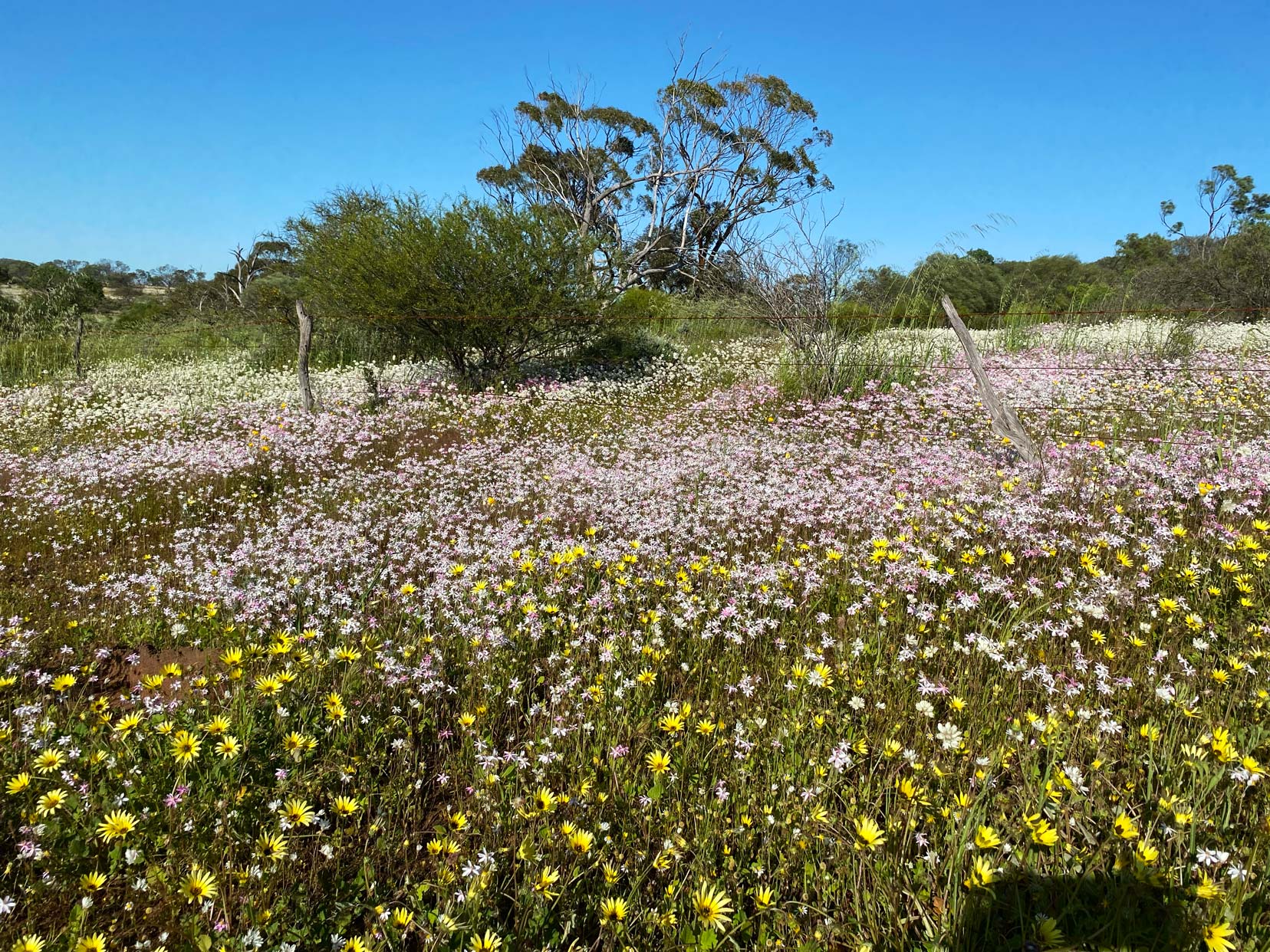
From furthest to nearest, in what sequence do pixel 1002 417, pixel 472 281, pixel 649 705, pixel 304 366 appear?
pixel 472 281 < pixel 304 366 < pixel 1002 417 < pixel 649 705

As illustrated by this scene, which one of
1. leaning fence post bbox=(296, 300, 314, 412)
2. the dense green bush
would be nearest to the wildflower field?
leaning fence post bbox=(296, 300, 314, 412)

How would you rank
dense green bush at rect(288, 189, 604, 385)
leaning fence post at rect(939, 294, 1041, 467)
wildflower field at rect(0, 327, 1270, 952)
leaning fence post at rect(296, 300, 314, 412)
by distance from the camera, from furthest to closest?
dense green bush at rect(288, 189, 604, 385) < leaning fence post at rect(296, 300, 314, 412) < leaning fence post at rect(939, 294, 1041, 467) < wildflower field at rect(0, 327, 1270, 952)

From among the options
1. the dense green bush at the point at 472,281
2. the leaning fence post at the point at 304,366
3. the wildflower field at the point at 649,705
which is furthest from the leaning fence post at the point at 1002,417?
the leaning fence post at the point at 304,366

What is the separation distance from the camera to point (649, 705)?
2.79 metres

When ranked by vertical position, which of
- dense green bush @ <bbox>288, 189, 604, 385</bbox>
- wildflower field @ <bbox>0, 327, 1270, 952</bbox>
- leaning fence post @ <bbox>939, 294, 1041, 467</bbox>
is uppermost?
dense green bush @ <bbox>288, 189, 604, 385</bbox>

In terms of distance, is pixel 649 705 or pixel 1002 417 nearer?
pixel 649 705

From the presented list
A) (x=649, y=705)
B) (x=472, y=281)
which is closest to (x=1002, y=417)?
(x=649, y=705)

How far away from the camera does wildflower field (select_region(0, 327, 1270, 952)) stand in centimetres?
177

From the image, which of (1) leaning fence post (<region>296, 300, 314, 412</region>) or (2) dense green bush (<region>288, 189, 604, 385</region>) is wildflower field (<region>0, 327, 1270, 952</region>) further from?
(2) dense green bush (<region>288, 189, 604, 385</region>)

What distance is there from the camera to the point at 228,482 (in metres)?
6.23

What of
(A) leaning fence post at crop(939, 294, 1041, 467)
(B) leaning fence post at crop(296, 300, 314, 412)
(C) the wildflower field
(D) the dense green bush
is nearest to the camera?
(C) the wildflower field

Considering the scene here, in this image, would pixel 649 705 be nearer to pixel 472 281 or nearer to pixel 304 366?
pixel 304 366

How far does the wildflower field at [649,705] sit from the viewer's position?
1.77 meters

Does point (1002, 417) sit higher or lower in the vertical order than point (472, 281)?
lower
